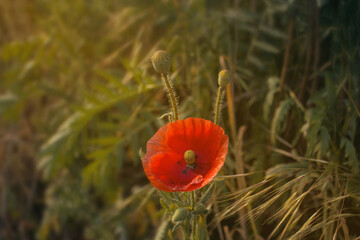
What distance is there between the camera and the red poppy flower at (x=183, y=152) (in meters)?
0.93

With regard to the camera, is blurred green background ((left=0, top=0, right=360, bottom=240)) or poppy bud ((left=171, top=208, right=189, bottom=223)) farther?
blurred green background ((left=0, top=0, right=360, bottom=240))

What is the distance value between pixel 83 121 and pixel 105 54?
2.69ft

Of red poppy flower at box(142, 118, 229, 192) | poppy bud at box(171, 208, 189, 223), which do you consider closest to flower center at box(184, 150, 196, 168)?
red poppy flower at box(142, 118, 229, 192)

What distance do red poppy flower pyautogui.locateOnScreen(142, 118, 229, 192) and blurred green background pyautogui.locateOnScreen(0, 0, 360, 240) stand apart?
99mm

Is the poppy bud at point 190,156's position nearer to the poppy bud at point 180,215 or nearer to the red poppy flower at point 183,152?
the red poppy flower at point 183,152

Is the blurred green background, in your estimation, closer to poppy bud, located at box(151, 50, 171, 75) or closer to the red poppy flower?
the red poppy flower

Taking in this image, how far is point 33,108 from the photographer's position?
309 cm

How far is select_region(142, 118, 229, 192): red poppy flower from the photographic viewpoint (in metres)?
0.93

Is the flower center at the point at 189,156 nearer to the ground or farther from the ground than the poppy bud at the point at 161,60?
nearer to the ground

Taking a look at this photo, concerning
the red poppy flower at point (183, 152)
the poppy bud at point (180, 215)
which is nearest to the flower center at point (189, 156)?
the red poppy flower at point (183, 152)

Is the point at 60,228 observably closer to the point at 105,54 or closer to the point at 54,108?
the point at 54,108

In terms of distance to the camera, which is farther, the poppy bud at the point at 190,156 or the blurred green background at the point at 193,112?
the blurred green background at the point at 193,112

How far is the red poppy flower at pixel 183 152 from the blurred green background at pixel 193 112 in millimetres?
99

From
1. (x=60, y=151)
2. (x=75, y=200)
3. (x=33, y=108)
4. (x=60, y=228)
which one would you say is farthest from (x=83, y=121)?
(x=33, y=108)
